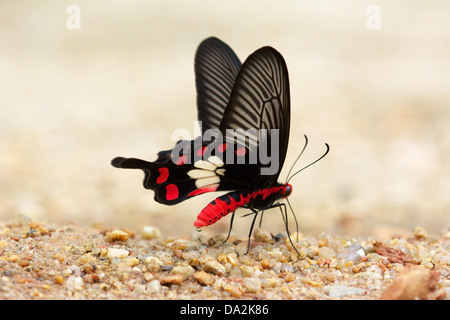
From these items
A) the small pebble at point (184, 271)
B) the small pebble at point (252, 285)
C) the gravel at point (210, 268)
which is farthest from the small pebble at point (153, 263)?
the small pebble at point (252, 285)

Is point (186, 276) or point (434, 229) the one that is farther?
point (434, 229)

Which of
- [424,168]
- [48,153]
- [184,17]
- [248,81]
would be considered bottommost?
[424,168]

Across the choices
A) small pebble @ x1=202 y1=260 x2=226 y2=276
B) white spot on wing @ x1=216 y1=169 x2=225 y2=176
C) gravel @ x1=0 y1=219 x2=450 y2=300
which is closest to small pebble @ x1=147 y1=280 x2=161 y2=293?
gravel @ x1=0 y1=219 x2=450 y2=300

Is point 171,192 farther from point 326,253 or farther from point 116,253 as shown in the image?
point 326,253

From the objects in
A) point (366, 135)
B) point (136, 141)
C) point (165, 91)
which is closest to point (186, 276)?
point (136, 141)

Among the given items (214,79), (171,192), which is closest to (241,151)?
(171,192)

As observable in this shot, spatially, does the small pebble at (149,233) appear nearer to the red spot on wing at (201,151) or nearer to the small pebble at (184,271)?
the red spot on wing at (201,151)
